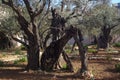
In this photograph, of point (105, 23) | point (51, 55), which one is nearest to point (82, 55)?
point (51, 55)

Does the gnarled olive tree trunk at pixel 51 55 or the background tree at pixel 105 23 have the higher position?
the background tree at pixel 105 23

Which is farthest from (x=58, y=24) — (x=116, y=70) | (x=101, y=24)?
(x=101, y=24)

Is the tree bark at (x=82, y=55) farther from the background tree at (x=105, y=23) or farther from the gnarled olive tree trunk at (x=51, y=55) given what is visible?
the background tree at (x=105, y=23)

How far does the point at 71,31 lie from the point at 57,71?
6.00ft

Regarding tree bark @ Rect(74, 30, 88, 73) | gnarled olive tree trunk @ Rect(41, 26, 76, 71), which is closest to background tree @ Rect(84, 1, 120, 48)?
gnarled olive tree trunk @ Rect(41, 26, 76, 71)

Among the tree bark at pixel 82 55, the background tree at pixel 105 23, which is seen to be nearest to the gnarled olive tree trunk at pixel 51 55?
the tree bark at pixel 82 55

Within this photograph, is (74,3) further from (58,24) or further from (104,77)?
(104,77)

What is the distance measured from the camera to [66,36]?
43.2ft

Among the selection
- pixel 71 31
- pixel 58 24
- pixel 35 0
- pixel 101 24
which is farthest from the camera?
pixel 101 24

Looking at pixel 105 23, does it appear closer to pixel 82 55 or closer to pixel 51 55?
pixel 51 55

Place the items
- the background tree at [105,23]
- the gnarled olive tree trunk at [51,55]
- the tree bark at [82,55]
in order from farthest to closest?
the background tree at [105,23]
the gnarled olive tree trunk at [51,55]
the tree bark at [82,55]

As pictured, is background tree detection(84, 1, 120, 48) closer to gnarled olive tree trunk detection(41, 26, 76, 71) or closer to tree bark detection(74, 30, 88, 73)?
gnarled olive tree trunk detection(41, 26, 76, 71)

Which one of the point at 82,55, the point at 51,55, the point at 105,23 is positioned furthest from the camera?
the point at 105,23

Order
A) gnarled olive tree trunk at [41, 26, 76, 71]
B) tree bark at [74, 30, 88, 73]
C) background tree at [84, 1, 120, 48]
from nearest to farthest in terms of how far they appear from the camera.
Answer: tree bark at [74, 30, 88, 73]
gnarled olive tree trunk at [41, 26, 76, 71]
background tree at [84, 1, 120, 48]
